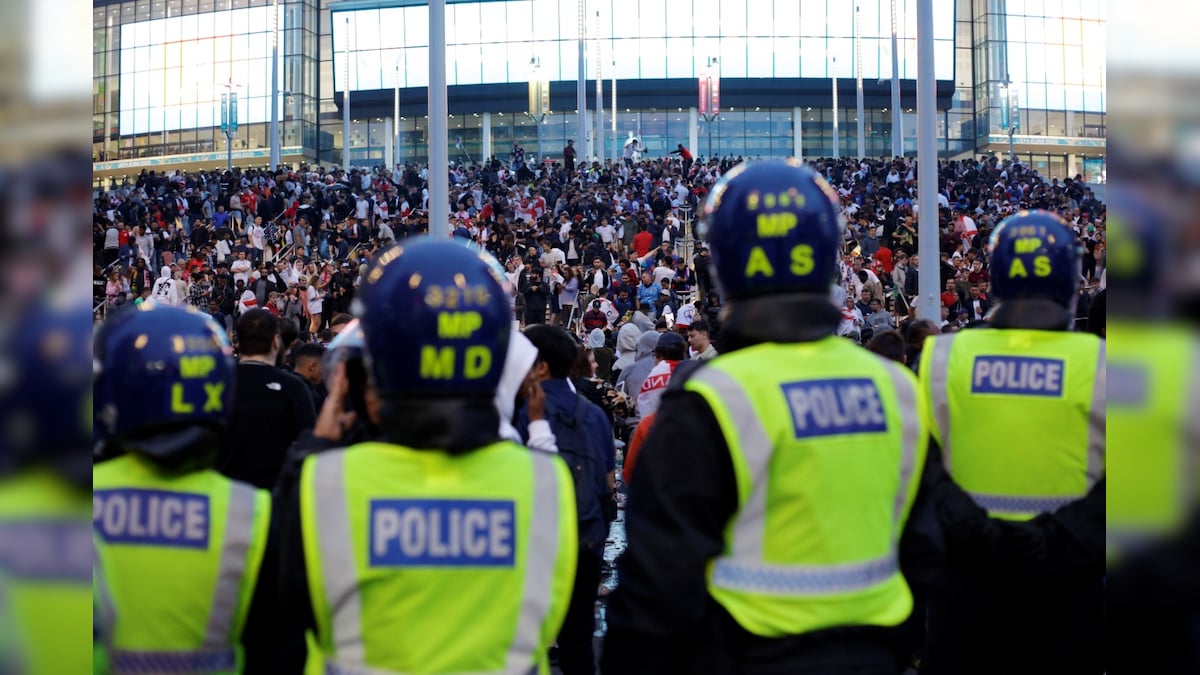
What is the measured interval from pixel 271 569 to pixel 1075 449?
247 cm

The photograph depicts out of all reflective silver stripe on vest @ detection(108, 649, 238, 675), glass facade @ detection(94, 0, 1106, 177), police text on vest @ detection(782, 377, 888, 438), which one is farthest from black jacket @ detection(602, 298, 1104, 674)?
glass facade @ detection(94, 0, 1106, 177)

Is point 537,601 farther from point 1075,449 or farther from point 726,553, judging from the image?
point 1075,449

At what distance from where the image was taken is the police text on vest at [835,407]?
2.81 metres

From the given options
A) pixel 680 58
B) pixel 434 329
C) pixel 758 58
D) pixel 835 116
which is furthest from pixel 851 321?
pixel 758 58

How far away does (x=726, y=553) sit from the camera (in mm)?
2836

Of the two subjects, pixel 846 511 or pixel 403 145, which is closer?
pixel 846 511

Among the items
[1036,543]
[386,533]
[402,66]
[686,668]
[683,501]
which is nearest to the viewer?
[386,533]

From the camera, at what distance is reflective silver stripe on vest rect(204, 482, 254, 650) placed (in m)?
2.74

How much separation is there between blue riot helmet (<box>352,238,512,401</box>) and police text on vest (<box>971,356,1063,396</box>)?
2.10 meters

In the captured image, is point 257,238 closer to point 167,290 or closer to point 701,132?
point 167,290

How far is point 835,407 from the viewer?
2.86 metres

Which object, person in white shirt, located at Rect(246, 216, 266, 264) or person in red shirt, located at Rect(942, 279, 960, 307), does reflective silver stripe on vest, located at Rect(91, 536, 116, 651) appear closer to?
person in red shirt, located at Rect(942, 279, 960, 307)

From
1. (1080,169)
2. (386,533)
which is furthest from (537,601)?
(1080,169)

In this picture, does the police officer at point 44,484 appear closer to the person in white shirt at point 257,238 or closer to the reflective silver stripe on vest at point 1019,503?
the reflective silver stripe on vest at point 1019,503
